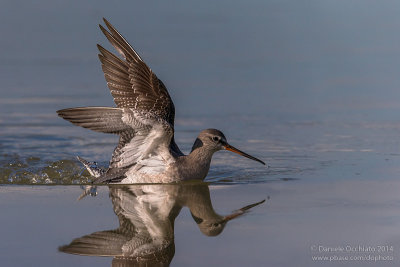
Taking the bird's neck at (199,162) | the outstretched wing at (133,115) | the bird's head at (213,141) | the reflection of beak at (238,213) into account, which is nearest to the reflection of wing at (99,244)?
the reflection of beak at (238,213)

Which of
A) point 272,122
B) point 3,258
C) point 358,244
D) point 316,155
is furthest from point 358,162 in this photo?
point 3,258

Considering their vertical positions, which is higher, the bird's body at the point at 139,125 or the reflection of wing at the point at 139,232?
the bird's body at the point at 139,125

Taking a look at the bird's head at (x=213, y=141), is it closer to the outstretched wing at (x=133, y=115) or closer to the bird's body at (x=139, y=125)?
the bird's body at (x=139, y=125)

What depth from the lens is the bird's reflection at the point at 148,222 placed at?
517 cm

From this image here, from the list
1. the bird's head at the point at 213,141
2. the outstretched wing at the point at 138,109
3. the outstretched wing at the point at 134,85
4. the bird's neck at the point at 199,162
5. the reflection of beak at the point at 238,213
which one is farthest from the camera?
the bird's head at the point at 213,141

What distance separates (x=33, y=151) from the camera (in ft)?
31.2

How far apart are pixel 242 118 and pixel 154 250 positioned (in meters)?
5.53

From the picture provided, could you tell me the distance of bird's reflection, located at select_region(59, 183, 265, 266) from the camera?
517 centimetres

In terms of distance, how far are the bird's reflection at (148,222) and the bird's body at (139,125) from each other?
0.86 ft

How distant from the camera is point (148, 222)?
605cm

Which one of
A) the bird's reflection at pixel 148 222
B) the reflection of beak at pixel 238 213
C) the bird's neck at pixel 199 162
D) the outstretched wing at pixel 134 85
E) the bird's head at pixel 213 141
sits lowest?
the bird's reflection at pixel 148 222

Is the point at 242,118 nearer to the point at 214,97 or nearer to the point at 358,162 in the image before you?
the point at 214,97

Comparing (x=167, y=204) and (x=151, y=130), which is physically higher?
(x=151, y=130)

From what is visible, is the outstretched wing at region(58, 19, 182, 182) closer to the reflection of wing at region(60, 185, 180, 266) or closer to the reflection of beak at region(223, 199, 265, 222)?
the reflection of wing at region(60, 185, 180, 266)
